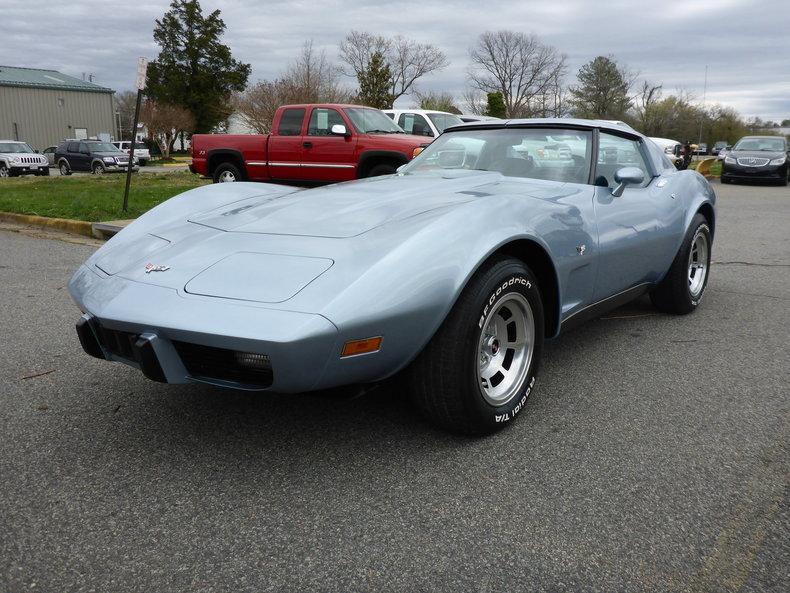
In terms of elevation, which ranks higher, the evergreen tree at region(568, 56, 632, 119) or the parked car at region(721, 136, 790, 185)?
the evergreen tree at region(568, 56, 632, 119)

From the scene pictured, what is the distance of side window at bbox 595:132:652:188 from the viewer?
3.57 metres

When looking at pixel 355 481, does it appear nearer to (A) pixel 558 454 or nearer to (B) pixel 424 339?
(B) pixel 424 339

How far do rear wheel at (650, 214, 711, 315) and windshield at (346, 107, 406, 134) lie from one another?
6839 millimetres

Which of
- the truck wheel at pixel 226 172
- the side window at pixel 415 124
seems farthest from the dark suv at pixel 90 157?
the truck wheel at pixel 226 172

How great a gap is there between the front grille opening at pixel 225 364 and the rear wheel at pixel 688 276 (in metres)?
3.03

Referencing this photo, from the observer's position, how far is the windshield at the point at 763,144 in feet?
63.0

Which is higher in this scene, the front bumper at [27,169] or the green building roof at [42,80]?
the green building roof at [42,80]

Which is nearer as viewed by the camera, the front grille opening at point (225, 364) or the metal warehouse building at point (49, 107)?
the front grille opening at point (225, 364)

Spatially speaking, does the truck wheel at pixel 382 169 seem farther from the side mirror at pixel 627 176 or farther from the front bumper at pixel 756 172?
the front bumper at pixel 756 172

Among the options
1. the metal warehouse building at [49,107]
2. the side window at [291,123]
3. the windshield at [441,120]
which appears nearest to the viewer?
the side window at [291,123]

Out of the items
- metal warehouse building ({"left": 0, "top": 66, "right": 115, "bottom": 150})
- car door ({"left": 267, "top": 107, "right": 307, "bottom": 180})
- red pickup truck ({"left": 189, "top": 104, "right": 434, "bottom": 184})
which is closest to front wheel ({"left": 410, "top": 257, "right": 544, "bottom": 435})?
red pickup truck ({"left": 189, "top": 104, "right": 434, "bottom": 184})

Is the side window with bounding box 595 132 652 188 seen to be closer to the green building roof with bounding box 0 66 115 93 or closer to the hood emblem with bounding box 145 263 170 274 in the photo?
the hood emblem with bounding box 145 263 170 274

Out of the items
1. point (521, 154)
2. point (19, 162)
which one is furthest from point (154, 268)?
point (19, 162)

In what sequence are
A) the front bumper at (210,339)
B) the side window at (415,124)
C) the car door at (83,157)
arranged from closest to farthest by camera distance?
the front bumper at (210,339) < the side window at (415,124) < the car door at (83,157)
